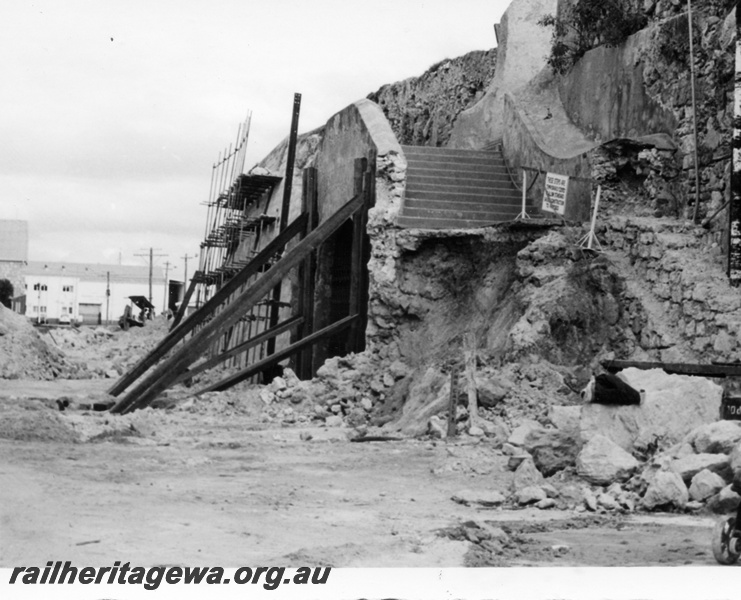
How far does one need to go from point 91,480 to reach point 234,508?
1.61m

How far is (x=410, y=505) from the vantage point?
9.23m

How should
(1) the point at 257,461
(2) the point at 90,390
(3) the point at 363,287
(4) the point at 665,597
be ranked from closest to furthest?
1. (4) the point at 665,597
2. (1) the point at 257,461
3. (3) the point at 363,287
4. (2) the point at 90,390

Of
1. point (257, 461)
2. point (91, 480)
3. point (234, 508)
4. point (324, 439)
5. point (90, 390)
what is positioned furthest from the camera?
point (90, 390)

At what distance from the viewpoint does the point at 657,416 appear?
10.1 meters

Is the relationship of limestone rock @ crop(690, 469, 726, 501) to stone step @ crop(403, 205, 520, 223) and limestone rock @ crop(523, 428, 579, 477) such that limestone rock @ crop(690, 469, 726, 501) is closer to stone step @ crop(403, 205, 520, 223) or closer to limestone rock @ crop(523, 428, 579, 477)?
limestone rock @ crop(523, 428, 579, 477)

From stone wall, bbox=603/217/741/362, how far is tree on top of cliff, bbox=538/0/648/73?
3.97 metres

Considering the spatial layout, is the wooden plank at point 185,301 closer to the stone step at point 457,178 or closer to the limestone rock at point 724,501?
the stone step at point 457,178

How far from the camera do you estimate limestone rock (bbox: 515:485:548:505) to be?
9.08m

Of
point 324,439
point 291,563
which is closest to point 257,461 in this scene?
point 324,439

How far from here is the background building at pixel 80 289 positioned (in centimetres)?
2386

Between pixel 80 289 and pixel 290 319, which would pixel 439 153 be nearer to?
pixel 290 319

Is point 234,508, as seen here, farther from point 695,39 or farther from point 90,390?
point 90,390

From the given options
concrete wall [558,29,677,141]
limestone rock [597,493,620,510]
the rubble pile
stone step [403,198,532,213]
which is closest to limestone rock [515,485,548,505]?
limestone rock [597,493,620,510]

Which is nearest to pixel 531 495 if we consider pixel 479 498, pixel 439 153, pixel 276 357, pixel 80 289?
pixel 479 498
